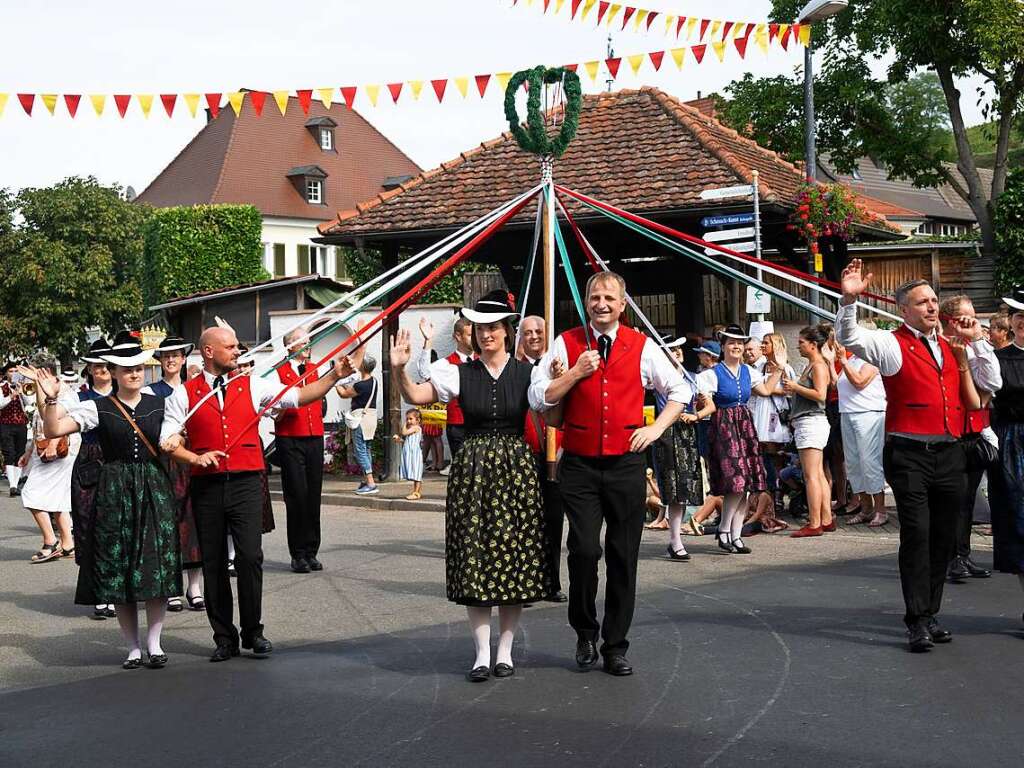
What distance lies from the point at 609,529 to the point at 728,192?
10822 millimetres

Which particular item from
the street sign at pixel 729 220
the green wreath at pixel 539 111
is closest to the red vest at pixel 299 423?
the green wreath at pixel 539 111

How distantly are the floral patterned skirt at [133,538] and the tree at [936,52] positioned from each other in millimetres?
23484

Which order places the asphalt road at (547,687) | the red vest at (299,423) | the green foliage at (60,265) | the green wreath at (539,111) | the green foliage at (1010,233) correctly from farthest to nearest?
the green foliage at (60,265)
the green foliage at (1010,233)
the red vest at (299,423)
the green wreath at (539,111)
the asphalt road at (547,687)

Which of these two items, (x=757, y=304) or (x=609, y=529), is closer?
(x=609, y=529)

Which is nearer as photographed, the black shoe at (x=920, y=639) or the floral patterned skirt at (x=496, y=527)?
the floral patterned skirt at (x=496, y=527)

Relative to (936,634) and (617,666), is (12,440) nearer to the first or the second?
(617,666)

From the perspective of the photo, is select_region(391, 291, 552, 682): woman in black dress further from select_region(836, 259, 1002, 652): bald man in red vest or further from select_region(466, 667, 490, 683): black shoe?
select_region(836, 259, 1002, 652): bald man in red vest

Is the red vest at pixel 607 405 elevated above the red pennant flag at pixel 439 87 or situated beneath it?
situated beneath

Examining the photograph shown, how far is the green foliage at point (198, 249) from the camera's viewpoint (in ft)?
164

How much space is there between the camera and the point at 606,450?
6.54 m

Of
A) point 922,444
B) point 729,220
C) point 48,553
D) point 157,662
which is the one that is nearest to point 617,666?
point 922,444

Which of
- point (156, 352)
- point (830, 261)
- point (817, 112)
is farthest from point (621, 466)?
point (817, 112)

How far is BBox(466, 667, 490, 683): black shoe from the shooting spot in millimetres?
6426

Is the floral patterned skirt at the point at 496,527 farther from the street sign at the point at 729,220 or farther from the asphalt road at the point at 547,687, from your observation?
the street sign at the point at 729,220
